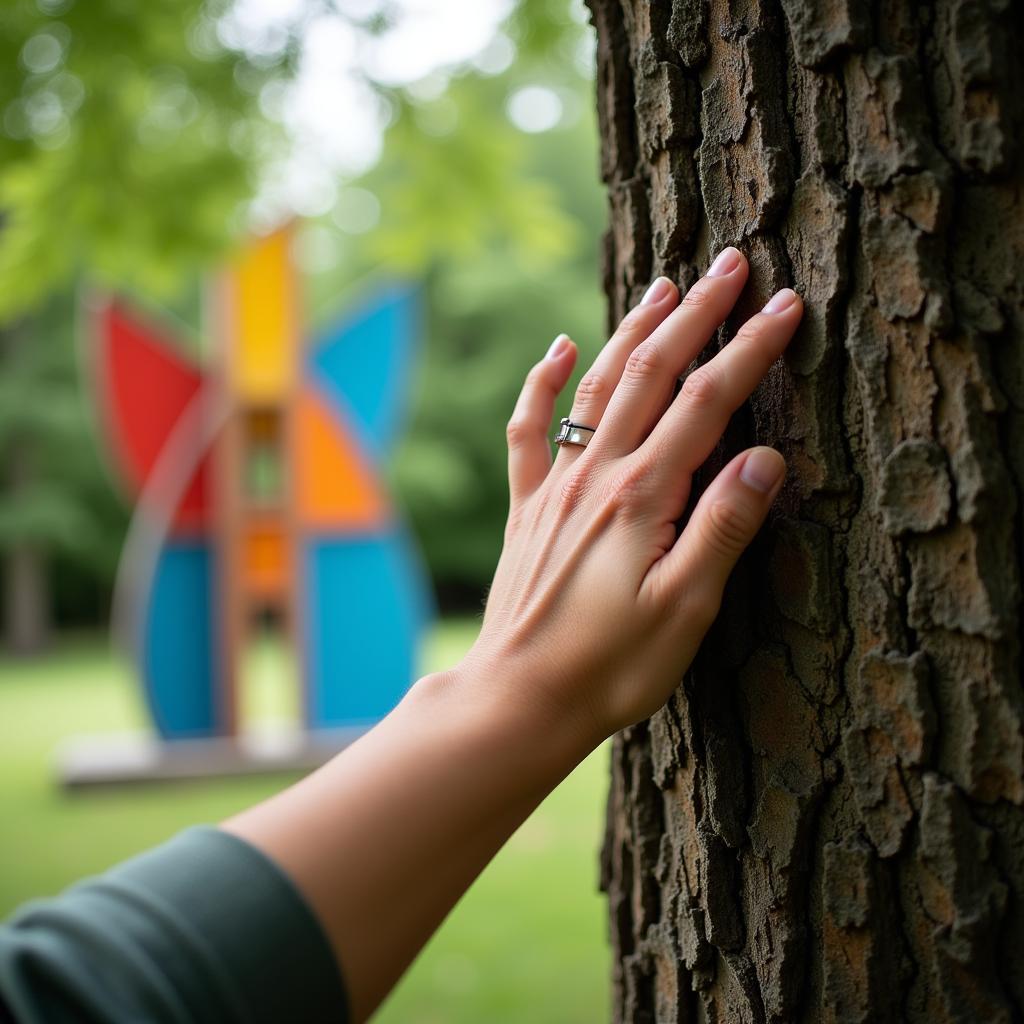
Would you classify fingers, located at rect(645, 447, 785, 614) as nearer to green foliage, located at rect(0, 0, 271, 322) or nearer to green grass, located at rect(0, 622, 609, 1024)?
green grass, located at rect(0, 622, 609, 1024)

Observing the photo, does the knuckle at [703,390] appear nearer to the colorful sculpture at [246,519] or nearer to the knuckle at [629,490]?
the knuckle at [629,490]

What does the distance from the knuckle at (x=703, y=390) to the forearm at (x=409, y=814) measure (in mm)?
307

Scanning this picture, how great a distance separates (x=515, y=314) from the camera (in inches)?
846

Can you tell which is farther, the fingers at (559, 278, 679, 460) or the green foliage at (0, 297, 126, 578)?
the green foliage at (0, 297, 126, 578)

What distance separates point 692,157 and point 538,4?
3705 mm

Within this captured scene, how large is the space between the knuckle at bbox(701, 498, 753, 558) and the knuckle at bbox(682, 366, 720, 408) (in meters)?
0.09

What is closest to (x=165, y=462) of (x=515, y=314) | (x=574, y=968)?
(x=574, y=968)

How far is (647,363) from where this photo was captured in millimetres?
1037

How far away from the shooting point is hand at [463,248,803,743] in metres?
0.96

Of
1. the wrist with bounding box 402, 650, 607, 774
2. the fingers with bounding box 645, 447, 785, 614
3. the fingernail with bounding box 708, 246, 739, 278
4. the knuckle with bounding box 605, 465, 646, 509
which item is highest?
the fingernail with bounding box 708, 246, 739, 278

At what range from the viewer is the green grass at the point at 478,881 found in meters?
3.90

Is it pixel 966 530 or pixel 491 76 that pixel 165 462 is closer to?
pixel 491 76

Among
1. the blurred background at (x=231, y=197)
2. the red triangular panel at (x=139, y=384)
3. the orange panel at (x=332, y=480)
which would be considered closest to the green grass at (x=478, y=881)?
the blurred background at (x=231, y=197)

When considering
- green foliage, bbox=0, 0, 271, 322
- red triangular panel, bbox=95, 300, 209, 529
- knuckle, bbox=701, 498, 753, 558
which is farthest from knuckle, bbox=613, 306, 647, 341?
red triangular panel, bbox=95, 300, 209, 529
